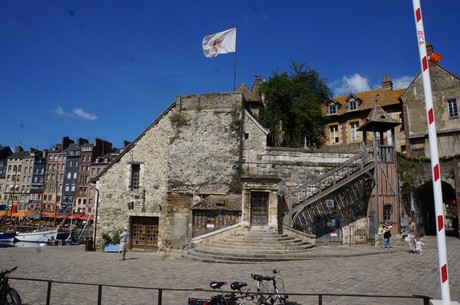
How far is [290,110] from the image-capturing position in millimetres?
28594

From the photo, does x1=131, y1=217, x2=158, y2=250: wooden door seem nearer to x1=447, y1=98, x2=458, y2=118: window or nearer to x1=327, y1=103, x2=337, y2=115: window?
x1=327, y1=103, x2=337, y2=115: window

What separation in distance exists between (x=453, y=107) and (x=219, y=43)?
20.2 metres

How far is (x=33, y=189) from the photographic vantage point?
246ft

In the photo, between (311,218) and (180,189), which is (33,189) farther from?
(311,218)

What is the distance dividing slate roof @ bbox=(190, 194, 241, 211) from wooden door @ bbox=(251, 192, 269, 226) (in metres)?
1.96

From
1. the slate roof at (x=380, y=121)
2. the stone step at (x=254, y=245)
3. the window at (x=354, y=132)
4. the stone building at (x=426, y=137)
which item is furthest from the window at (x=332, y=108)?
the stone step at (x=254, y=245)

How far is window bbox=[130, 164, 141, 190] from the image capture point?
21.9 meters

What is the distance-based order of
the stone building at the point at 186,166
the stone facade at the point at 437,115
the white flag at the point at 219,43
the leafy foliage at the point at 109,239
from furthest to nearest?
the stone facade at the point at 437,115, the white flag at the point at 219,43, the stone building at the point at 186,166, the leafy foliage at the point at 109,239

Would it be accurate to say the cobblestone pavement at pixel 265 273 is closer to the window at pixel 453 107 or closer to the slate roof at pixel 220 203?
the slate roof at pixel 220 203

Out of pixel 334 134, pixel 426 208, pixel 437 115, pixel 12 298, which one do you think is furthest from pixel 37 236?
pixel 437 115

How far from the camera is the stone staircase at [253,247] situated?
13812mm

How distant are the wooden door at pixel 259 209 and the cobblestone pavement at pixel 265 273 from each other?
116 inches

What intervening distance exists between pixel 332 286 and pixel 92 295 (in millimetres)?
6040

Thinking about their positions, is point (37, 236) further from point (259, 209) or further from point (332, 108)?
point (332, 108)
